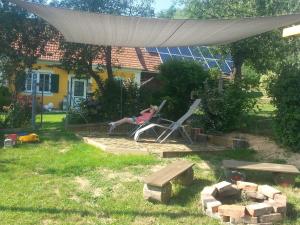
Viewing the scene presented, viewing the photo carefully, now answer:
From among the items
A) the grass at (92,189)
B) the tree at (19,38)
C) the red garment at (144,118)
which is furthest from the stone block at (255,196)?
the tree at (19,38)

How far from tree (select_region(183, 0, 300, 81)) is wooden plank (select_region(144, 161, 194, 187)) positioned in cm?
1054

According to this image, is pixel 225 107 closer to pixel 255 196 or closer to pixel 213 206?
pixel 255 196

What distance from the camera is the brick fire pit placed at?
4.21m

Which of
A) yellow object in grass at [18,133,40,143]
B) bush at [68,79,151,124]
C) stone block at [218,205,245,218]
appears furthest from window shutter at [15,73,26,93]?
stone block at [218,205,245,218]

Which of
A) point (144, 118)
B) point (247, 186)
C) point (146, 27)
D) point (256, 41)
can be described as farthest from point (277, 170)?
point (256, 41)

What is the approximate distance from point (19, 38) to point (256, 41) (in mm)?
8027

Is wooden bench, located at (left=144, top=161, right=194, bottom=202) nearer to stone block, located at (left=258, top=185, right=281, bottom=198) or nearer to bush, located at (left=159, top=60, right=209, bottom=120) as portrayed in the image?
stone block, located at (left=258, top=185, right=281, bottom=198)

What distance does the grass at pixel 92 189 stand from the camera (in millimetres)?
4425

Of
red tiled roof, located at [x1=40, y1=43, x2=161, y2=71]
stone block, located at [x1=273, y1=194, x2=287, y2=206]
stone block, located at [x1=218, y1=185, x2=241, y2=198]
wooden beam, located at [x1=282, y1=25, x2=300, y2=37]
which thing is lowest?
stone block, located at [x1=218, y1=185, x2=241, y2=198]

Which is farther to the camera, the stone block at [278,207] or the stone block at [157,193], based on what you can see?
the stone block at [157,193]

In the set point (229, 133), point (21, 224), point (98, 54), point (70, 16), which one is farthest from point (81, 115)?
point (21, 224)

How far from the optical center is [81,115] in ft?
37.8

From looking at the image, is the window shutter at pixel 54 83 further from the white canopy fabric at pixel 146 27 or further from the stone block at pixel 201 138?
the stone block at pixel 201 138

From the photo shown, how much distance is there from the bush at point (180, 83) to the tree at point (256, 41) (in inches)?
167
